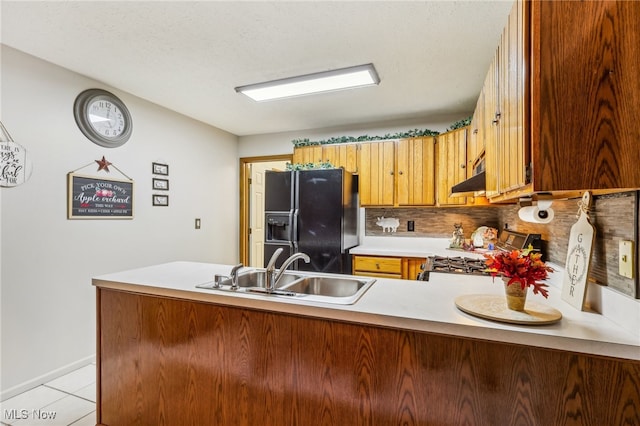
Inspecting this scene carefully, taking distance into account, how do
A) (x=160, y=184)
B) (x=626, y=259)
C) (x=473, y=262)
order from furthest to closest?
(x=160, y=184) < (x=473, y=262) < (x=626, y=259)

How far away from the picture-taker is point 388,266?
10.6 ft

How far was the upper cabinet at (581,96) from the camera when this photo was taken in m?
0.87

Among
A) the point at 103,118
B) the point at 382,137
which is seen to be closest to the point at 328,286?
the point at 382,137

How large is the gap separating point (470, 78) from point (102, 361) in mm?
3370

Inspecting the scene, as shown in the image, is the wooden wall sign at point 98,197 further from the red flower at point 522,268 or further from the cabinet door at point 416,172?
the red flower at point 522,268

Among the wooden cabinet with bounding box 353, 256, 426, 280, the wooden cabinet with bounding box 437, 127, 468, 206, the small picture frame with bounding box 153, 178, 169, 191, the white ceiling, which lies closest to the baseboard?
the small picture frame with bounding box 153, 178, 169, 191

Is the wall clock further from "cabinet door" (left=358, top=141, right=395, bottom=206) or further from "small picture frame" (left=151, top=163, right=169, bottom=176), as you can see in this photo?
"cabinet door" (left=358, top=141, right=395, bottom=206)

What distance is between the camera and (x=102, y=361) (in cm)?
178

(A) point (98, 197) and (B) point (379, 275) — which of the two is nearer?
(A) point (98, 197)

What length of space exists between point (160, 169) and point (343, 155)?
2.09 m

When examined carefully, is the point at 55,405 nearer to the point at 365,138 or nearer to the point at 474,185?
the point at 474,185

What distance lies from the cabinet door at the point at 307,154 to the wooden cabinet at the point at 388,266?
4.44 feet

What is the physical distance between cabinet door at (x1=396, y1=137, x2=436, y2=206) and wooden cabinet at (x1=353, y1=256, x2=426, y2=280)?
707 millimetres

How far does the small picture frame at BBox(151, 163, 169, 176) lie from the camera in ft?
10.8
